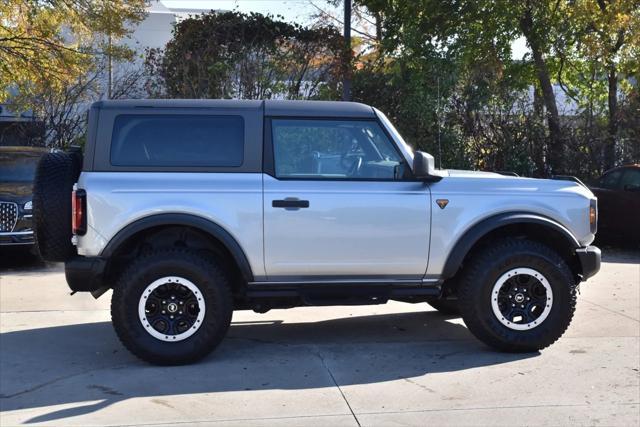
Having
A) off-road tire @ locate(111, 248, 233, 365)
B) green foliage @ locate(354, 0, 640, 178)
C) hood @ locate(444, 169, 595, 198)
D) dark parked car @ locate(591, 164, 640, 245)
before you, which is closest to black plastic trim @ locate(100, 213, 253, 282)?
off-road tire @ locate(111, 248, 233, 365)

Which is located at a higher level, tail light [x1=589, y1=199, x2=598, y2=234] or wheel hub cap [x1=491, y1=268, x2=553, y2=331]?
tail light [x1=589, y1=199, x2=598, y2=234]

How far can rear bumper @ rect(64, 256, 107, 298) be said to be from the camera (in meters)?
5.94

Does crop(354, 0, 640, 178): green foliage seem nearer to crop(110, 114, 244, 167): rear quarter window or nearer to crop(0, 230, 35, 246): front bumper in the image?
crop(0, 230, 35, 246): front bumper

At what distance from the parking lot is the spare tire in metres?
0.93

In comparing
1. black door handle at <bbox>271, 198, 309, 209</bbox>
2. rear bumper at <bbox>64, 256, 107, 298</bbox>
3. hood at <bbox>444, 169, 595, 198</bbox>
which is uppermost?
hood at <bbox>444, 169, 595, 198</bbox>

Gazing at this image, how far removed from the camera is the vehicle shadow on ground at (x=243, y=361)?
18.2 ft

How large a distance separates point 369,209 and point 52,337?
10.4 ft

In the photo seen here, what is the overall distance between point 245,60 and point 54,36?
366 centimetres

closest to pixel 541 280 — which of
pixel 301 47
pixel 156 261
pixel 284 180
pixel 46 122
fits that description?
pixel 284 180

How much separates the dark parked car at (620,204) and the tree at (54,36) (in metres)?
9.20

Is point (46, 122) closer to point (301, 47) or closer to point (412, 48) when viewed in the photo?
point (301, 47)

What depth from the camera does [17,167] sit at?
11391 millimetres

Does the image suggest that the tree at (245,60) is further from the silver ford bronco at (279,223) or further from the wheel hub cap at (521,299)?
the wheel hub cap at (521,299)

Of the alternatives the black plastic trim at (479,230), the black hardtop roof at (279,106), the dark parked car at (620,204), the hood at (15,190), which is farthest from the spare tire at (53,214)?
the dark parked car at (620,204)
